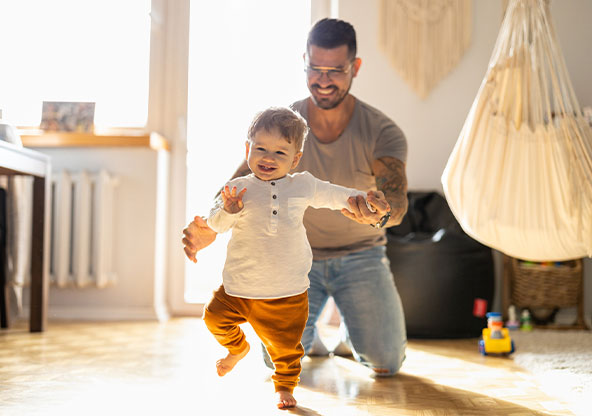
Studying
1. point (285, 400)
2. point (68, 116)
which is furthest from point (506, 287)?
point (68, 116)

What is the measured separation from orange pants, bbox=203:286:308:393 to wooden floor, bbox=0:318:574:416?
14cm

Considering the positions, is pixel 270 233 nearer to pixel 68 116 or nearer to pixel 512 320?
pixel 512 320

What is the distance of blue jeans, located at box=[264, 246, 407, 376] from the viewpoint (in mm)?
1623

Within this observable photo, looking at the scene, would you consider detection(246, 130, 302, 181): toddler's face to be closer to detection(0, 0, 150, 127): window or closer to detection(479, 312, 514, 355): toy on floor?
detection(479, 312, 514, 355): toy on floor

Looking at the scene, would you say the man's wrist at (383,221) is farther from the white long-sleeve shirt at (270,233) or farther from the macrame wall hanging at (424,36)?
the macrame wall hanging at (424,36)

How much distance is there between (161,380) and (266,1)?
1.98m

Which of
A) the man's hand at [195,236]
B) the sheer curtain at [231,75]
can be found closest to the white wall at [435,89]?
the sheer curtain at [231,75]

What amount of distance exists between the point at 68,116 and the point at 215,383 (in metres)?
1.72

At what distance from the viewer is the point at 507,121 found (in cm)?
188

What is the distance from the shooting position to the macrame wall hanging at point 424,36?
2736mm

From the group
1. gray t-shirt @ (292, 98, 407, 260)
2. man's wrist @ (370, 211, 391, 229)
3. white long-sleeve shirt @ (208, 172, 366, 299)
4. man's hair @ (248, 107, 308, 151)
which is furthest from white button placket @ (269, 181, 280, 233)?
gray t-shirt @ (292, 98, 407, 260)

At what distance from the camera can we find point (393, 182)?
1510 millimetres

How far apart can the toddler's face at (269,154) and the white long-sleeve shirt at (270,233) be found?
4 centimetres

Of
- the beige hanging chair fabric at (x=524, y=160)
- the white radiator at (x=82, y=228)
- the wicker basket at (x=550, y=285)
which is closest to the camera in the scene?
the beige hanging chair fabric at (x=524, y=160)
